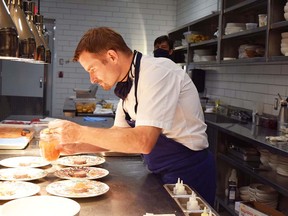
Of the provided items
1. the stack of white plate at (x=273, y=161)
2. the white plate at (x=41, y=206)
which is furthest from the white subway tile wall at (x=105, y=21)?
the white plate at (x=41, y=206)

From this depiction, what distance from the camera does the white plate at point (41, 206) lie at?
56.7 inches

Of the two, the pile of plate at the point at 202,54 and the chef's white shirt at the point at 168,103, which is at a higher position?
the pile of plate at the point at 202,54

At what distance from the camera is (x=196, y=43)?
238 inches

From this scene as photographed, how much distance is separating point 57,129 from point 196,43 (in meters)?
4.44

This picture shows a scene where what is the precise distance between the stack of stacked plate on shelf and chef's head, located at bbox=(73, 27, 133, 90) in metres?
1.88

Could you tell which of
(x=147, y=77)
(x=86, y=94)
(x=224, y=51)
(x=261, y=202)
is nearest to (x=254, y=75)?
(x=224, y=51)

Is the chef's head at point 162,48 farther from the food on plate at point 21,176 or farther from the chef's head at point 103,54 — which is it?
the food on plate at point 21,176

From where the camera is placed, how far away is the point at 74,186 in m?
1.77

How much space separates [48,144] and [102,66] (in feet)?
1.58

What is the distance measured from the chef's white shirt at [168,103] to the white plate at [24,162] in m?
0.56

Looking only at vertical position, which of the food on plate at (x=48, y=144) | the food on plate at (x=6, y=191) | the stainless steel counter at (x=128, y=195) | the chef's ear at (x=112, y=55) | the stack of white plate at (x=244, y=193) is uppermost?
the chef's ear at (x=112, y=55)

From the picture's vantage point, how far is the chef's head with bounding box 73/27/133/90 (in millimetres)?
1987

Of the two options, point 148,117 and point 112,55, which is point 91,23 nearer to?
point 112,55

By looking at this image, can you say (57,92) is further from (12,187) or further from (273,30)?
(12,187)
